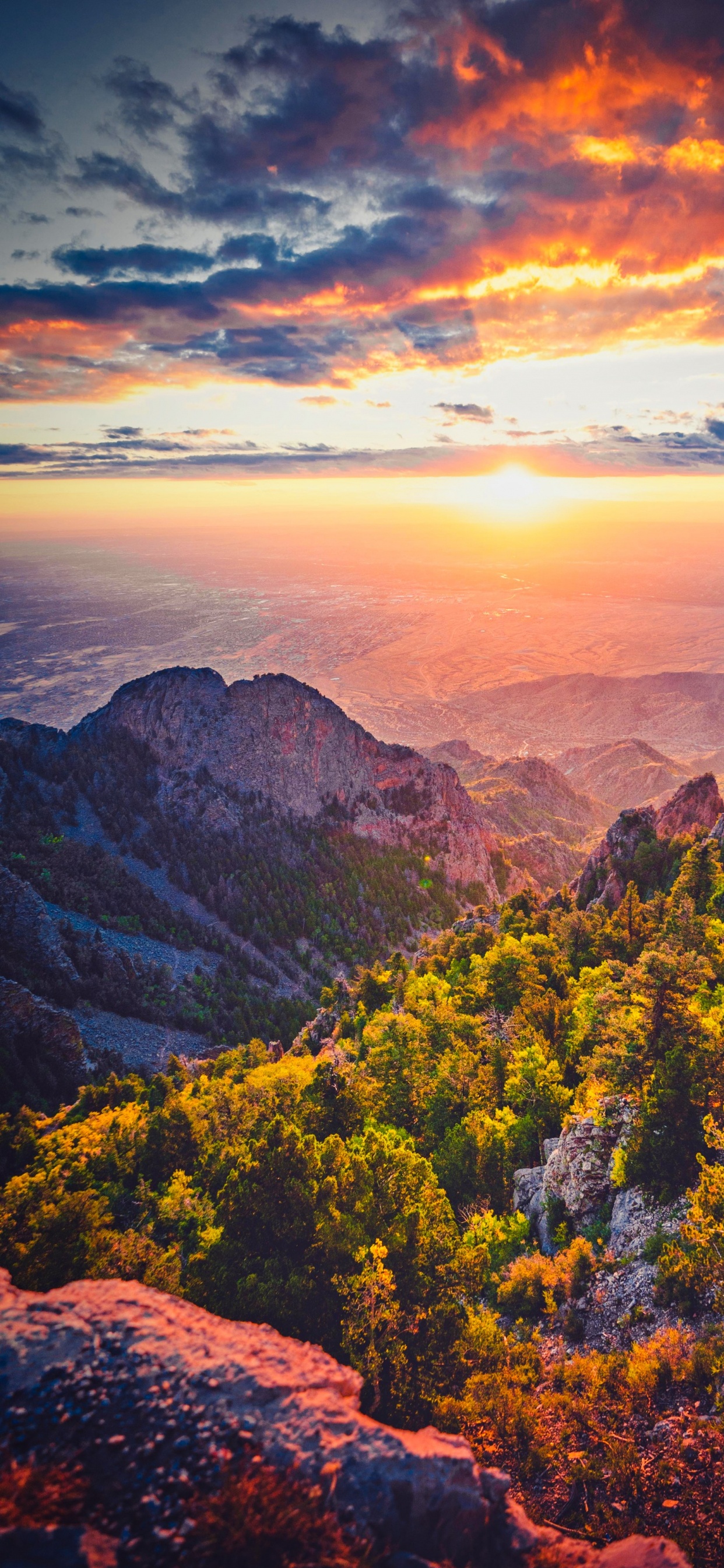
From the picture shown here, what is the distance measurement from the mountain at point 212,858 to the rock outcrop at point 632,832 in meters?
30.0

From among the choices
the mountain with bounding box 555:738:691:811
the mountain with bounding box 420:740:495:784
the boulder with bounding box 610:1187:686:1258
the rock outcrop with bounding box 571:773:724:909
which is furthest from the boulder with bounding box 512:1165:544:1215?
the mountain with bounding box 555:738:691:811

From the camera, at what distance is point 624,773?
165m

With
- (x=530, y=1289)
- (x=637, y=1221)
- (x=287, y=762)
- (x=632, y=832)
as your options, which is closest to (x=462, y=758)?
(x=287, y=762)

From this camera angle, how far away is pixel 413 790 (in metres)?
98.6

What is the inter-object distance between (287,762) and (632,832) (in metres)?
53.2

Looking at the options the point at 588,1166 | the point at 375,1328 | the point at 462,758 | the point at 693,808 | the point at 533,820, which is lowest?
the point at 533,820

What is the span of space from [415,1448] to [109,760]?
298 ft

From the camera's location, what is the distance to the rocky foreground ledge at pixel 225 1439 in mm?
8031

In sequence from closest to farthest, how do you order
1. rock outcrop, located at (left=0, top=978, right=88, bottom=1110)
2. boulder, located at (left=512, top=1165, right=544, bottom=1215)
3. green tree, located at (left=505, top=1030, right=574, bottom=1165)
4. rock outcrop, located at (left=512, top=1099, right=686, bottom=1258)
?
rock outcrop, located at (left=512, top=1099, right=686, bottom=1258), boulder, located at (left=512, top=1165, right=544, bottom=1215), green tree, located at (left=505, top=1030, right=574, bottom=1165), rock outcrop, located at (left=0, top=978, right=88, bottom=1110)

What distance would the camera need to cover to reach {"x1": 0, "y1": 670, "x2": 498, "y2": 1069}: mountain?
61.7 metres

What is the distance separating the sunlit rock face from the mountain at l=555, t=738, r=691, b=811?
225 feet

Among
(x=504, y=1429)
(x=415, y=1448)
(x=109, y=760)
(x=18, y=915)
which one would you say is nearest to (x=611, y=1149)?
(x=504, y=1429)

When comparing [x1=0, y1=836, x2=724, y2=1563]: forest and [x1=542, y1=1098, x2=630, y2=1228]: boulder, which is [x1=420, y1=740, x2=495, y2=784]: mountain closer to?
[x1=0, y1=836, x2=724, y2=1563]: forest

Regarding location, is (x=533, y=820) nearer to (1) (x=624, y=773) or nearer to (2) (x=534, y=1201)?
(1) (x=624, y=773)
